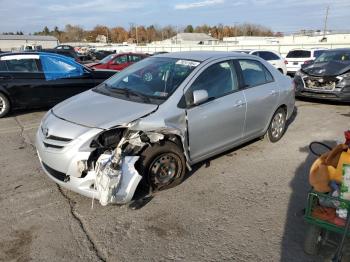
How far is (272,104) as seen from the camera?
557cm

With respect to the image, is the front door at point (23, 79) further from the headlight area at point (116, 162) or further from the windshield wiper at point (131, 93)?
the headlight area at point (116, 162)

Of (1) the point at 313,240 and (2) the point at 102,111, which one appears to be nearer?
(1) the point at 313,240

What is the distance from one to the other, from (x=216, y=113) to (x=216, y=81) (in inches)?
18.6

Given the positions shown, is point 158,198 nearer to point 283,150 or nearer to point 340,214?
point 340,214

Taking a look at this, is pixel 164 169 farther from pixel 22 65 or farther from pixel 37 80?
pixel 22 65

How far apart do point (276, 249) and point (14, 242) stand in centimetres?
242

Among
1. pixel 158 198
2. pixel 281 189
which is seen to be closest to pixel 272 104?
pixel 281 189

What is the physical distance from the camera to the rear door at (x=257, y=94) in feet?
16.6

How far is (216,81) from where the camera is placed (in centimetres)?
459

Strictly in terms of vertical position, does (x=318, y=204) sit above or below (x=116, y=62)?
below

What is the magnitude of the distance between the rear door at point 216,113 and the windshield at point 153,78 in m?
0.24

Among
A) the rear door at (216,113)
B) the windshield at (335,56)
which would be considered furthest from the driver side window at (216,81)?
the windshield at (335,56)

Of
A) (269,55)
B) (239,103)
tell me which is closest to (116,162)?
(239,103)

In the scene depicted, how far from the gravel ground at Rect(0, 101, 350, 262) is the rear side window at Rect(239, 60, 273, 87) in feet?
3.94
